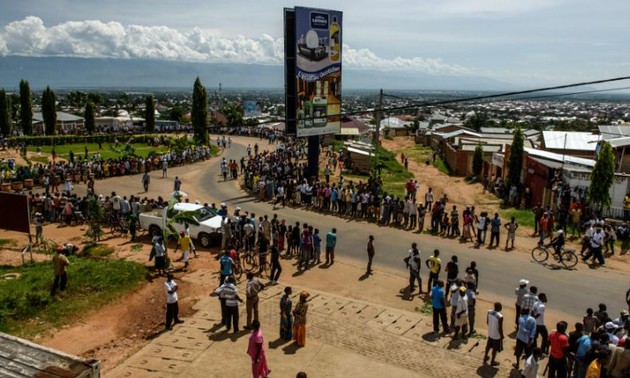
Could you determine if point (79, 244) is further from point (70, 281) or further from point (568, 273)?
point (568, 273)

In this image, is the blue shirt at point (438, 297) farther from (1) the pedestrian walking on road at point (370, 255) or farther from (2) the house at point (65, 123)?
(2) the house at point (65, 123)

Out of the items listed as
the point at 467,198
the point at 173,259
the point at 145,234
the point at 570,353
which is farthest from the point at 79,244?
the point at 467,198

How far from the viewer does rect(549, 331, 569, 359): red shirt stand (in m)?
9.89

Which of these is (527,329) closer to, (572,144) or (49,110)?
(572,144)

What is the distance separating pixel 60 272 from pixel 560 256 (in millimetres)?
16075

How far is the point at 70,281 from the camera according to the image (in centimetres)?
1555

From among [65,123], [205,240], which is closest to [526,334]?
[205,240]

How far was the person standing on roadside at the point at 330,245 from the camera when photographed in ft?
57.9

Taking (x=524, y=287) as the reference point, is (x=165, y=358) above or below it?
below

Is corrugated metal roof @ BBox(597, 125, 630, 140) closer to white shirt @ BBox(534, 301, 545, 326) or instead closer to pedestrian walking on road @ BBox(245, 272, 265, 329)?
white shirt @ BBox(534, 301, 545, 326)

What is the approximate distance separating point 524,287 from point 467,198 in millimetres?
21436

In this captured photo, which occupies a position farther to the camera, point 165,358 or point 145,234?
point 145,234

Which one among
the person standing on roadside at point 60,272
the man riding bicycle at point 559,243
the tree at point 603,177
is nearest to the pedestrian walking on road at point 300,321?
the person standing on roadside at point 60,272

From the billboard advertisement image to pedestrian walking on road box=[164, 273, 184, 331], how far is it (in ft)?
57.0
